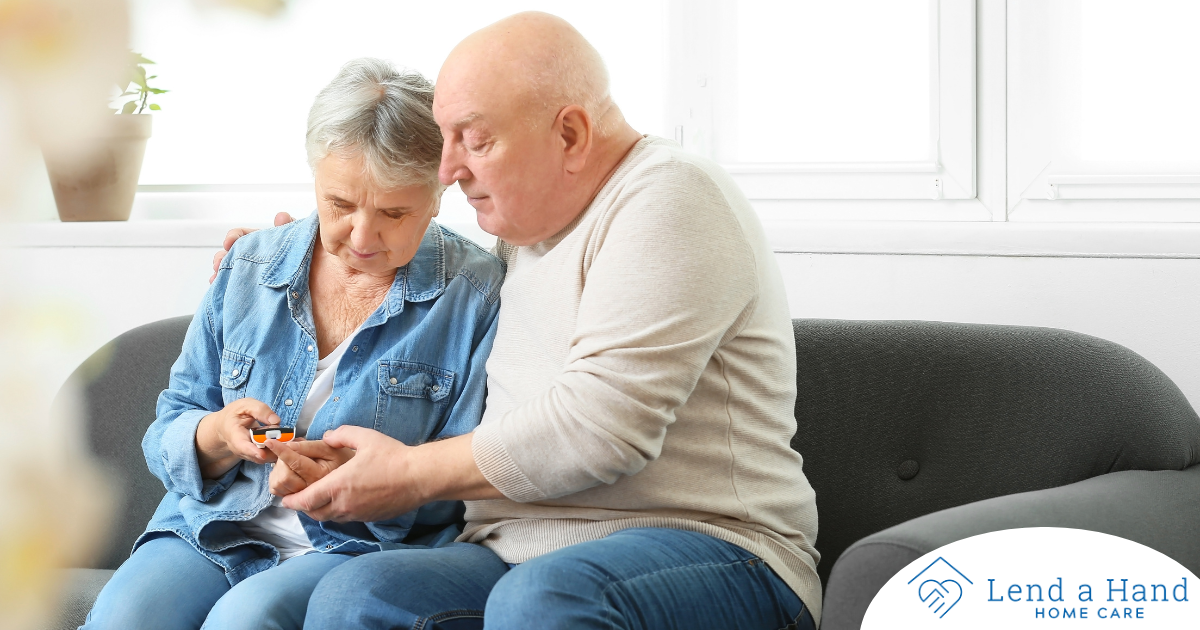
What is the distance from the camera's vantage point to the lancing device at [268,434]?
131 centimetres

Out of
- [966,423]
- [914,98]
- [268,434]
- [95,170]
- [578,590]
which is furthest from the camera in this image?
[914,98]

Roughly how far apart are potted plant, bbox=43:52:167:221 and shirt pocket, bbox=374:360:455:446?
1.20 m

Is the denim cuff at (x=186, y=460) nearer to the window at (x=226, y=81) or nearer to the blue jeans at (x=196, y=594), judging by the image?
the blue jeans at (x=196, y=594)

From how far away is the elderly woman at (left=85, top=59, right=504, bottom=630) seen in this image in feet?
4.56

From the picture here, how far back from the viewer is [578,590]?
1.07 meters

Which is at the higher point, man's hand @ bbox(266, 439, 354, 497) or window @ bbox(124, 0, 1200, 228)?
window @ bbox(124, 0, 1200, 228)

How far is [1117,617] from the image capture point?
113 cm

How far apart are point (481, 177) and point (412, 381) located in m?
0.31

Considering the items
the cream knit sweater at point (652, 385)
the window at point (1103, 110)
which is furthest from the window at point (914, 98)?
the cream knit sweater at point (652, 385)

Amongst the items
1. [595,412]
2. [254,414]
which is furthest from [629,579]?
[254,414]

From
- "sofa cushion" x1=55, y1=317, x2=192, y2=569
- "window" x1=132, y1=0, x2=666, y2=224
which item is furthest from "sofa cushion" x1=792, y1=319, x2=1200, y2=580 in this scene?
"sofa cushion" x1=55, y1=317, x2=192, y2=569

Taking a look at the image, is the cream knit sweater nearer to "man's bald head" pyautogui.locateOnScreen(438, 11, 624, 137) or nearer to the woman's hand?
"man's bald head" pyautogui.locateOnScreen(438, 11, 624, 137)

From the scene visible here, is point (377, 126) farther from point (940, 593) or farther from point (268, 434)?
point (940, 593)

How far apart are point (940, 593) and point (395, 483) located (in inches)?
25.1
